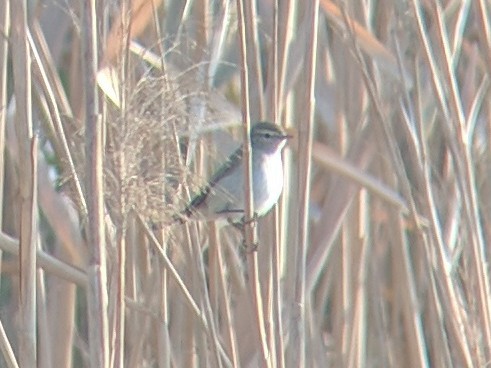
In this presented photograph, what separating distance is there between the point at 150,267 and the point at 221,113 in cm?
41

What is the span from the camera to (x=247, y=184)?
4.98 feet

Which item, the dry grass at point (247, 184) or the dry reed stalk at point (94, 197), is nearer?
the dry reed stalk at point (94, 197)

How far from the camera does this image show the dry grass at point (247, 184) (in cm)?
140

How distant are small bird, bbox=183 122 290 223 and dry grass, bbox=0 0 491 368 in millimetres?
59

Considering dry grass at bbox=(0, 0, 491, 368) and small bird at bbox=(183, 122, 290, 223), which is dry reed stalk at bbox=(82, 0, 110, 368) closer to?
dry grass at bbox=(0, 0, 491, 368)

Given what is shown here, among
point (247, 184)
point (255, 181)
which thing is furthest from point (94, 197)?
point (255, 181)

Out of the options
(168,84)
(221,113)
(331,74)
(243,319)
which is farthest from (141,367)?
(331,74)

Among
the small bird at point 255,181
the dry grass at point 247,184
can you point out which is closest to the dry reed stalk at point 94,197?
the dry grass at point 247,184

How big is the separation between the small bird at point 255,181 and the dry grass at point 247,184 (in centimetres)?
6

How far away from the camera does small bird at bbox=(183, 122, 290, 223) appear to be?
6.69ft

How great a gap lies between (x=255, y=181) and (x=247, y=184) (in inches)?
34.3

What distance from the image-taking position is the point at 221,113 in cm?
173

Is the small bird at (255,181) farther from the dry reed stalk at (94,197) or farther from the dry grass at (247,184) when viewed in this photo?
Result: the dry reed stalk at (94,197)

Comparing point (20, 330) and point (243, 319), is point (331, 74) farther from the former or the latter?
point (20, 330)
